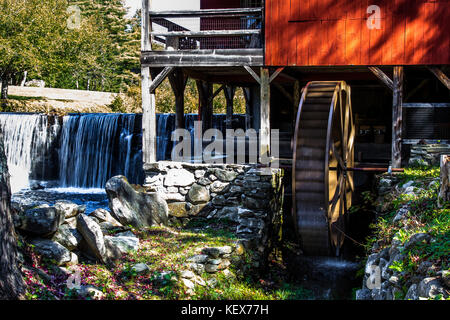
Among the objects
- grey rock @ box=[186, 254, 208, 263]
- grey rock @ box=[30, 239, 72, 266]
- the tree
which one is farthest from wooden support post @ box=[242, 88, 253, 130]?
the tree

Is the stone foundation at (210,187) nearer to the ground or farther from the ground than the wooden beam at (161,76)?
nearer to the ground

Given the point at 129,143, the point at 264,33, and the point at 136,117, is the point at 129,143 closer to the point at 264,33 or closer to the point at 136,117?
the point at 136,117

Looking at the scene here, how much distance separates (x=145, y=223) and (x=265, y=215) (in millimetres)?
2543

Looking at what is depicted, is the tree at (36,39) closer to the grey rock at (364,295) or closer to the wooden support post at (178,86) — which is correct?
the wooden support post at (178,86)

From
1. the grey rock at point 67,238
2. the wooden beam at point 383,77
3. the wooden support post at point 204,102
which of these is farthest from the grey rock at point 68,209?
the wooden support post at point 204,102

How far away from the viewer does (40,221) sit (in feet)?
21.6

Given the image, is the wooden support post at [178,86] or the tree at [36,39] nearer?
the wooden support post at [178,86]

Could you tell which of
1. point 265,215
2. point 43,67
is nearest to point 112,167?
point 265,215

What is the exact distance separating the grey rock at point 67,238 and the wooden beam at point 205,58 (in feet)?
18.0

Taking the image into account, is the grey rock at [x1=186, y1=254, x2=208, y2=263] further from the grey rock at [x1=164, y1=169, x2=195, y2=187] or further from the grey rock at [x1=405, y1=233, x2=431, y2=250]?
the grey rock at [x1=164, y1=169, x2=195, y2=187]

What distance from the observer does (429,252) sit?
4598 millimetres

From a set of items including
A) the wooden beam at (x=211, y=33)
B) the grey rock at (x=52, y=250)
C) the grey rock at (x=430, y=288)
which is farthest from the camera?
the wooden beam at (x=211, y=33)

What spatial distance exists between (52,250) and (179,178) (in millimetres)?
5253

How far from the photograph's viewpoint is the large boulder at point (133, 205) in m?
9.40
